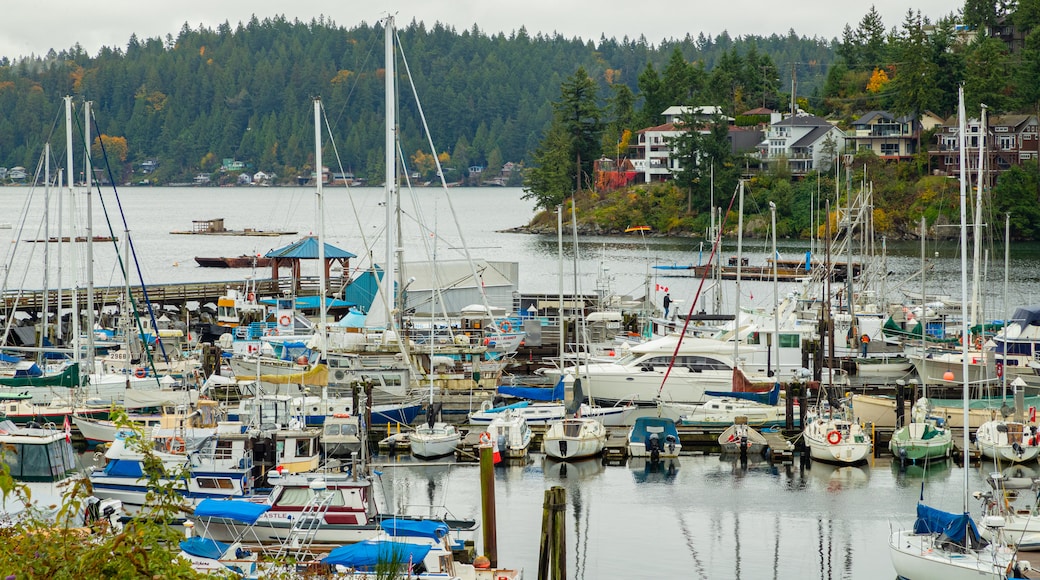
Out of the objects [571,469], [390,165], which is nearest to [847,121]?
[390,165]

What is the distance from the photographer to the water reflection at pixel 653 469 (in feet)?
108

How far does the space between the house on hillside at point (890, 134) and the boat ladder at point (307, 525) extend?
10602 centimetres

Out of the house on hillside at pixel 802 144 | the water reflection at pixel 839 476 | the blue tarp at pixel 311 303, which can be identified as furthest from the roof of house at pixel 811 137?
the water reflection at pixel 839 476

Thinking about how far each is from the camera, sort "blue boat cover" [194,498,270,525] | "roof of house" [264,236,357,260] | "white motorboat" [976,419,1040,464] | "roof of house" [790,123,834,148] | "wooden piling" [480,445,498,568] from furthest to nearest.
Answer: "roof of house" [790,123,834,148] → "roof of house" [264,236,357,260] → "white motorboat" [976,419,1040,464] → "wooden piling" [480,445,498,568] → "blue boat cover" [194,498,270,525]

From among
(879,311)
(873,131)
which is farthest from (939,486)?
(873,131)

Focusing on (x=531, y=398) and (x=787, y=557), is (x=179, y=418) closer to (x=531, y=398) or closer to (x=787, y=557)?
(x=531, y=398)

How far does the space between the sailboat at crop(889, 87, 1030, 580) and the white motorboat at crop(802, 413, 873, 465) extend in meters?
10.4

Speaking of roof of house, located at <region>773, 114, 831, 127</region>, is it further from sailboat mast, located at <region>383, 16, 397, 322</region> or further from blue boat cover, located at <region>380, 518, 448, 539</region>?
blue boat cover, located at <region>380, 518, 448, 539</region>

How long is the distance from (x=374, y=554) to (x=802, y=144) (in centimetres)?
11183

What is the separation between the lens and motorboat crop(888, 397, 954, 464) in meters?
34.0

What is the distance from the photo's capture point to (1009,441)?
110 ft

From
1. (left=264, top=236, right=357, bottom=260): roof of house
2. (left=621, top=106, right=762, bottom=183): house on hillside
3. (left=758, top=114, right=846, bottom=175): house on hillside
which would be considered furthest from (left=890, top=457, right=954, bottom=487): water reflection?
(left=621, top=106, right=762, bottom=183): house on hillside

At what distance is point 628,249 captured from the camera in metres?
117

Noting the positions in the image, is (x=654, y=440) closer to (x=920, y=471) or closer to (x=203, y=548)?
(x=920, y=471)
